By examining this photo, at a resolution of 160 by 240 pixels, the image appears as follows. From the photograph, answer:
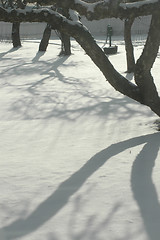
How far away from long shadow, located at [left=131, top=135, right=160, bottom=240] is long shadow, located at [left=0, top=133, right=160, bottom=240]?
0.07 meters

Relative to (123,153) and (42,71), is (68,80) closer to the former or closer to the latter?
(42,71)

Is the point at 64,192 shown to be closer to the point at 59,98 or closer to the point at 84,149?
the point at 84,149

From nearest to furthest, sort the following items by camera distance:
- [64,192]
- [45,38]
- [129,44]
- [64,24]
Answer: [64,192], [64,24], [129,44], [45,38]

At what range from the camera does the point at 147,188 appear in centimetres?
473

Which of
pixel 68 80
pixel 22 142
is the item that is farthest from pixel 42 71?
pixel 22 142

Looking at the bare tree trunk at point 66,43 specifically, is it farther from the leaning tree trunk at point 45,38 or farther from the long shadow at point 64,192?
the long shadow at point 64,192

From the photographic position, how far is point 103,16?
6.25 m

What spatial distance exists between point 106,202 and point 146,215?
0.50 meters

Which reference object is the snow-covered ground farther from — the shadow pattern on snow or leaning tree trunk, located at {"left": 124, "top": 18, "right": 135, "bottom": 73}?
leaning tree trunk, located at {"left": 124, "top": 18, "right": 135, "bottom": 73}

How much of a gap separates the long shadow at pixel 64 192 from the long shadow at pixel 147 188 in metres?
0.07

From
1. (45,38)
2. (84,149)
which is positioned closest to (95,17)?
(84,149)

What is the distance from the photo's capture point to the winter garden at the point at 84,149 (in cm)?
404

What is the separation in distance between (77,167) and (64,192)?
0.82 meters

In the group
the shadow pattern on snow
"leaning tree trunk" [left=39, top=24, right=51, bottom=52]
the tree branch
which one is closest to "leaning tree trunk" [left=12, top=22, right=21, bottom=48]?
"leaning tree trunk" [left=39, top=24, right=51, bottom=52]
